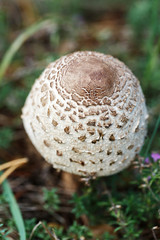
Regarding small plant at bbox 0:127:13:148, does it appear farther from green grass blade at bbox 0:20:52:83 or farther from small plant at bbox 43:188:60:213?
small plant at bbox 43:188:60:213

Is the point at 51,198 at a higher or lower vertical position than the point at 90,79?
lower

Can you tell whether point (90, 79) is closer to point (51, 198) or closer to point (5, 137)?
point (51, 198)

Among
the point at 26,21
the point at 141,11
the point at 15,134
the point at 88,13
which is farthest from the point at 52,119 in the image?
the point at 88,13

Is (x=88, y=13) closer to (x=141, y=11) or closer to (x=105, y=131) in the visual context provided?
(x=141, y=11)

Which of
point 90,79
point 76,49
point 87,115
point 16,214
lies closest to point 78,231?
point 16,214

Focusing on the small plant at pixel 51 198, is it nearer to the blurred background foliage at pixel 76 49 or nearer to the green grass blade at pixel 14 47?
the blurred background foliage at pixel 76 49

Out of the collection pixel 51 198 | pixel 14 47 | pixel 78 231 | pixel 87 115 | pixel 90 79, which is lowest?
pixel 78 231
